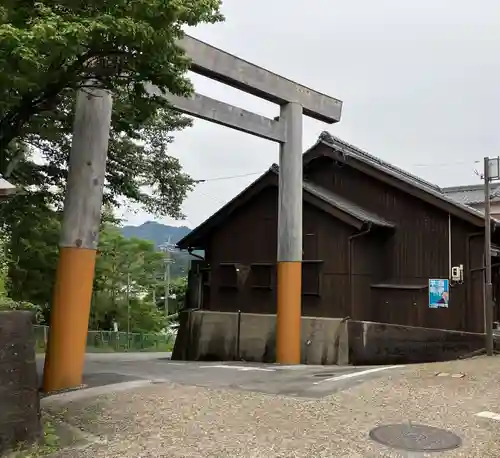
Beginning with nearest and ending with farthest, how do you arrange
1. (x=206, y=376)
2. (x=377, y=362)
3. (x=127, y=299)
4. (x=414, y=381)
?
1. (x=414, y=381)
2. (x=206, y=376)
3. (x=377, y=362)
4. (x=127, y=299)

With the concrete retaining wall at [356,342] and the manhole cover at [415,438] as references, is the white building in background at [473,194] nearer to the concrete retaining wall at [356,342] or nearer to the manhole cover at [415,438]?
the concrete retaining wall at [356,342]

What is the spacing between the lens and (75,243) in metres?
9.95

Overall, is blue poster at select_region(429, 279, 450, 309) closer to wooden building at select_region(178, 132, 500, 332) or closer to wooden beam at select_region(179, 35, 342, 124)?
wooden building at select_region(178, 132, 500, 332)

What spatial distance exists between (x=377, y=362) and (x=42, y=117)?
10.5 meters

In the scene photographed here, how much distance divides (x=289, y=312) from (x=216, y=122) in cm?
543

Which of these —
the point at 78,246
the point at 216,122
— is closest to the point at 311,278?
the point at 216,122

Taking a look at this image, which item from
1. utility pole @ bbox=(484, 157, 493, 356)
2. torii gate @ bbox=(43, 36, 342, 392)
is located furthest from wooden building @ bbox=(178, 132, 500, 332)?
torii gate @ bbox=(43, 36, 342, 392)

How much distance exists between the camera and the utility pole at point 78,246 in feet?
32.0

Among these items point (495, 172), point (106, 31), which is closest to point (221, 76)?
point (495, 172)

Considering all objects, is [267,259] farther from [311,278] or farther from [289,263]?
[289,263]

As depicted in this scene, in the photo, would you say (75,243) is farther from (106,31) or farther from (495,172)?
(495,172)

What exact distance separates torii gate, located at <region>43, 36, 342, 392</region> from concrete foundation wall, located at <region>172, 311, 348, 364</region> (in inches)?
40.3

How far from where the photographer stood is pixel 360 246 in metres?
15.7

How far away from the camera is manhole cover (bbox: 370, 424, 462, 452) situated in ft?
18.6
